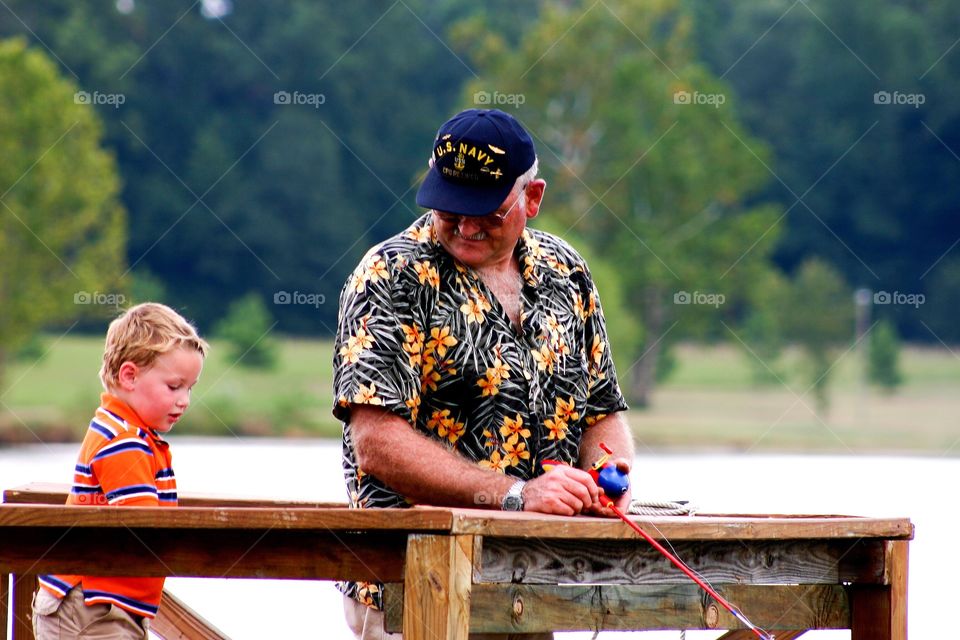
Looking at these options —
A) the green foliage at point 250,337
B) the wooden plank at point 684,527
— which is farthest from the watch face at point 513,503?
the green foliage at point 250,337

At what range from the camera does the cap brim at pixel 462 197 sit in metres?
3.41

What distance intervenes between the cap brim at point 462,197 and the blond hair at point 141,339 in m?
0.59

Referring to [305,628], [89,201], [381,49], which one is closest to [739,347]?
[381,49]

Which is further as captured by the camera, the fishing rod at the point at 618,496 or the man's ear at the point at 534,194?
the man's ear at the point at 534,194

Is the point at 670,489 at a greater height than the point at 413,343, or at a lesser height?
greater

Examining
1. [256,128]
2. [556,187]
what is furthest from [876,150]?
[256,128]

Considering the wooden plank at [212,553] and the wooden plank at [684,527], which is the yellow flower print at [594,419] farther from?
the wooden plank at [212,553]

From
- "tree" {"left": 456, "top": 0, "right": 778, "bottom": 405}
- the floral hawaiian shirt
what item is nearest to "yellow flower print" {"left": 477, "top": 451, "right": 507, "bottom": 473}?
the floral hawaiian shirt

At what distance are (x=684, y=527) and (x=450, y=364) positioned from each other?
655 mm

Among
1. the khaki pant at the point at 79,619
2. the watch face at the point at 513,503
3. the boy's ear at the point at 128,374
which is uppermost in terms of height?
the boy's ear at the point at 128,374

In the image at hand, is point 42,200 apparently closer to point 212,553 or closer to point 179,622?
point 179,622

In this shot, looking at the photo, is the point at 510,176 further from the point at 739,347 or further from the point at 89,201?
the point at 739,347

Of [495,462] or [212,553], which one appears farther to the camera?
[495,462]

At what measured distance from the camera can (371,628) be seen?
130 inches
